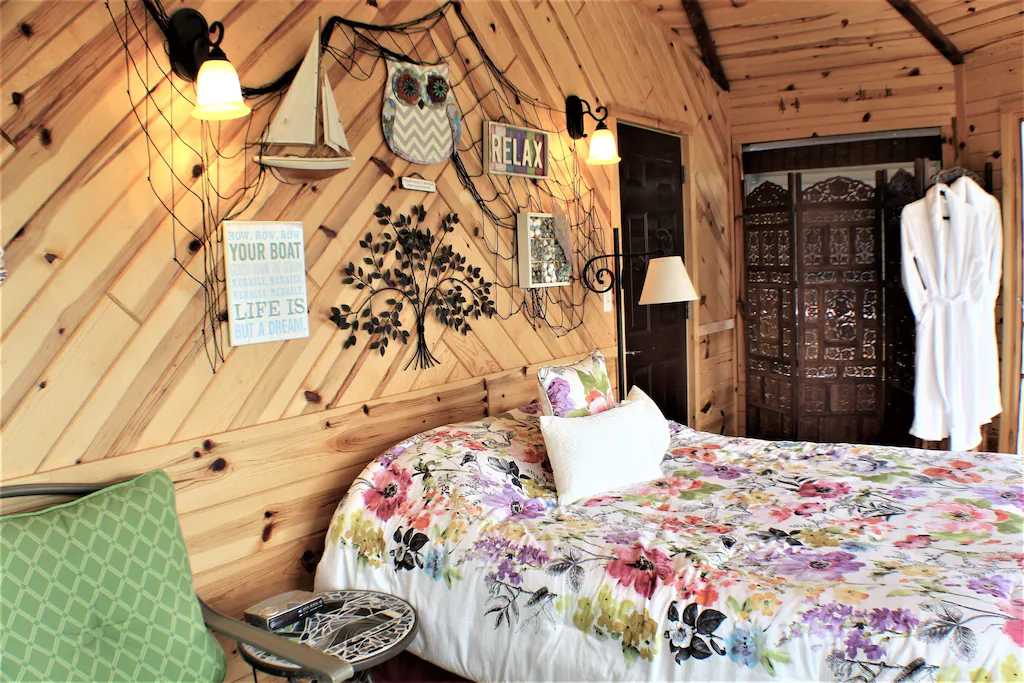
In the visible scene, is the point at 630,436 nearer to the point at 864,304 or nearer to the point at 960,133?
the point at 864,304

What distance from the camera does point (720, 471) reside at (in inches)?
109

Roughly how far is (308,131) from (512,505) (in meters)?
1.30

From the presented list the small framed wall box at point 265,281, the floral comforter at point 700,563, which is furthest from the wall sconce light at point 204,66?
the floral comforter at point 700,563

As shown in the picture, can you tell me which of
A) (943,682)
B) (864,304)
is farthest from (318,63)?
(864,304)

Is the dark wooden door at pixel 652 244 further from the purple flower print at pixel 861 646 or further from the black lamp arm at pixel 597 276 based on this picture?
the purple flower print at pixel 861 646

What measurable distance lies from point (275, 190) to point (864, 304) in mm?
3796

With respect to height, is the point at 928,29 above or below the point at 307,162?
above

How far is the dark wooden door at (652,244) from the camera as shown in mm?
4234

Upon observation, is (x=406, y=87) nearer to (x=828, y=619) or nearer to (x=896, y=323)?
(x=828, y=619)

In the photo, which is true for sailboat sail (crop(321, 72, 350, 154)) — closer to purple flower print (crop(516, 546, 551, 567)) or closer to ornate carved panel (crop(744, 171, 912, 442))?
purple flower print (crop(516, 546, 551, 567))

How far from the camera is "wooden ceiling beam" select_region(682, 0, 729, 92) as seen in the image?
446 centimetres

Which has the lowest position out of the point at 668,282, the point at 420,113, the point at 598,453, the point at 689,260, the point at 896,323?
the point at 598,453

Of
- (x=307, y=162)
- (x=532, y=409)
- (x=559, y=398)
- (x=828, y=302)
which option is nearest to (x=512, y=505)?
(x=559, y=398)

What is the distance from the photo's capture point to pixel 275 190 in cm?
239
